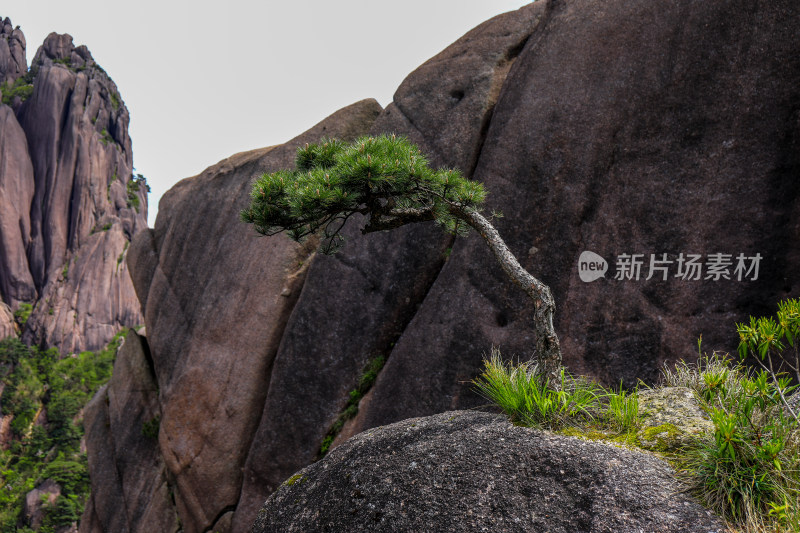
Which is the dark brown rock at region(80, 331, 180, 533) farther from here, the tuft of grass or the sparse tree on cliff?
the tuft of grass

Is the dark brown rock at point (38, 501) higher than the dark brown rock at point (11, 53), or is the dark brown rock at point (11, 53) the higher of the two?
the dark brown rock at point (11, 53)

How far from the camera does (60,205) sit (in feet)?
144

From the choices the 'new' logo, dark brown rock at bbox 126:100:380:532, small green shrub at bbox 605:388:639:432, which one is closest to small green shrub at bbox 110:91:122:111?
dark brown rock at bbox 126:100:380:532

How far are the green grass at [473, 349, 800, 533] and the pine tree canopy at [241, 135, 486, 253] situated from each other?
190 centimetres

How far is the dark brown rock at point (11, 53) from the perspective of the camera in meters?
46.9

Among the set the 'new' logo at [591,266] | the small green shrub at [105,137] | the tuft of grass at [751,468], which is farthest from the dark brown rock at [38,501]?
the small green shrub at [105,137]

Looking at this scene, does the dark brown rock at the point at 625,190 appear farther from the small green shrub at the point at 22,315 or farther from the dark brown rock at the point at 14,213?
the dark brown rock at the point at 14,213

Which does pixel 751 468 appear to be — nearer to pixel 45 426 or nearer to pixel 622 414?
pixel 622 414

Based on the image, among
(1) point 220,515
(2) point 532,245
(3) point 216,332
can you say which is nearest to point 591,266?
(2) point 532,245

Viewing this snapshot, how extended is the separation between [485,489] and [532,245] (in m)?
4.13

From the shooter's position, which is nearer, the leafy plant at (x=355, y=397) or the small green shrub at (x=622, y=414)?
the small green shrub at (x=622, y=414)

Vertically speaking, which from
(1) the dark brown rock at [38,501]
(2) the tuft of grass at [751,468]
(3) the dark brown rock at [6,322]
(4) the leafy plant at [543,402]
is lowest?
(1) the dark brown rock at [38,501]

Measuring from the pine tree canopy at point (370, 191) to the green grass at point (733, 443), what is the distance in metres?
1.90

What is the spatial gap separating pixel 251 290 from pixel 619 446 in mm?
7579
